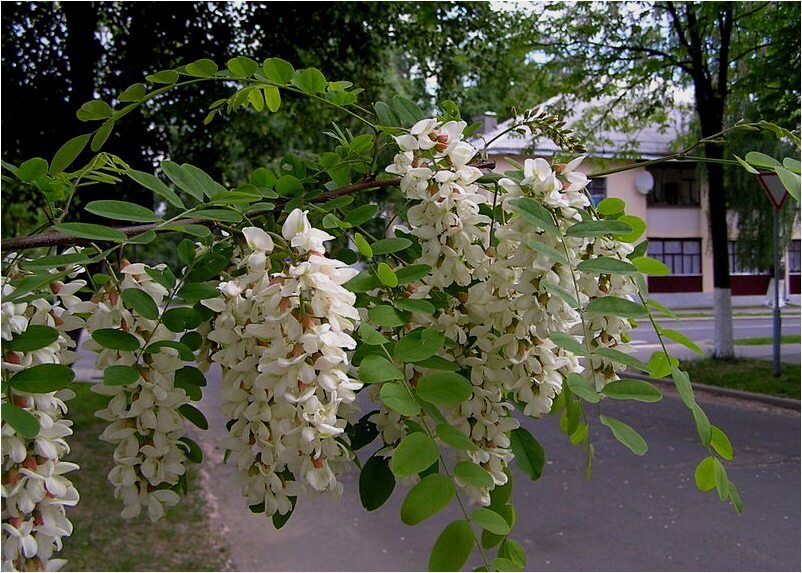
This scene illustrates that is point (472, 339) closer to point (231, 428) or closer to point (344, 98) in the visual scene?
point (231, 428)

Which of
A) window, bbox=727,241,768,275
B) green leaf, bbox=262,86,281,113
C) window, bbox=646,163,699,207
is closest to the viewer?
green leaf, bbox=262,86,281,113

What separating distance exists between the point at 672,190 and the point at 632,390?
22652 millimetres

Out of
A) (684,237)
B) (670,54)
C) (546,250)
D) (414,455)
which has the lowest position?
(684,237)

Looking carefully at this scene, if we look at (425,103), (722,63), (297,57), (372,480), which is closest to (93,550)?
(372,480)

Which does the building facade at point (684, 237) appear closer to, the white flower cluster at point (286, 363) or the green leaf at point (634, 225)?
the green leaf at point (634, 225)

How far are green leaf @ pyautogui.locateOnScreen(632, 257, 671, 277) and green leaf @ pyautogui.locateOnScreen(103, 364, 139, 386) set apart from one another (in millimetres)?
615

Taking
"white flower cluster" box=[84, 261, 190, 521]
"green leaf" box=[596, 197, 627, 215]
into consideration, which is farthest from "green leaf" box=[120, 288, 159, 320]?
"green leaf" box=[596, 197, 627, 215]

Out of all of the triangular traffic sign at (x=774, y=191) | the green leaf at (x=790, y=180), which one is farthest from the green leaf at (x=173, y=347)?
the triangular traffic sign at (x=774, y=191)

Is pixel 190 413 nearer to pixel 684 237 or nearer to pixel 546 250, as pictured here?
pixel 546 250

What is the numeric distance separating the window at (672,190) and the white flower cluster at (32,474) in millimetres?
22303

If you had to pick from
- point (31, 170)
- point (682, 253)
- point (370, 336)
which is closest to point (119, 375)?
point (370, 336)

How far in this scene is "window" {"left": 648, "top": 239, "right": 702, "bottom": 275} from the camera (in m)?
22.7

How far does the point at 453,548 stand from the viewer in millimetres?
833

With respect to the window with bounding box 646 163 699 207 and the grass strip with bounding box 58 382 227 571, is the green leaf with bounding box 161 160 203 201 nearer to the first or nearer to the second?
the grass strip with bounding box 58 382 227 571
